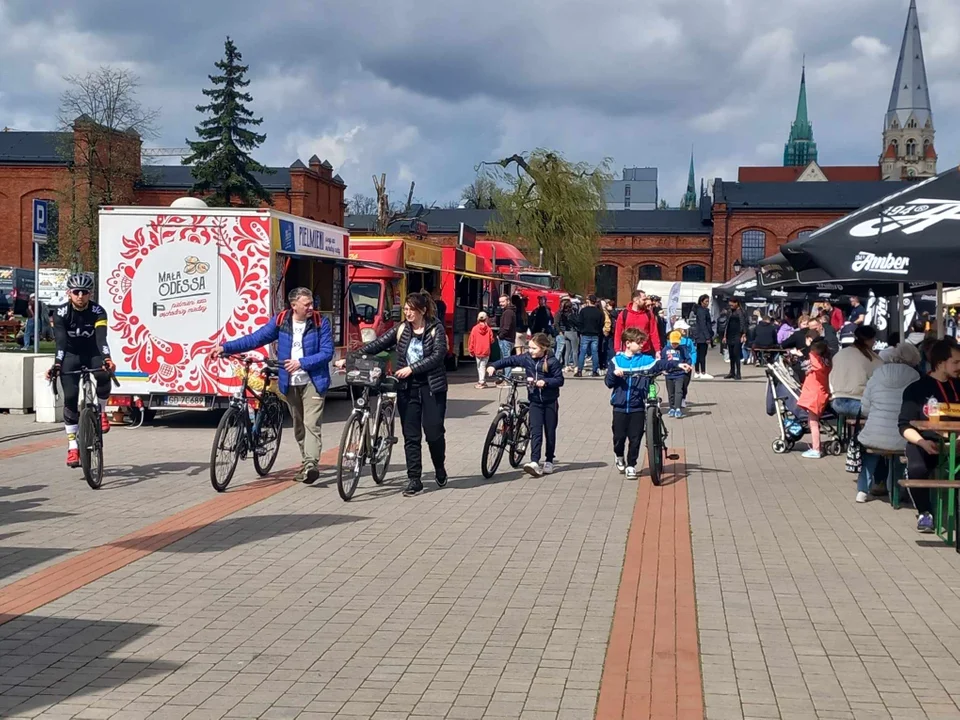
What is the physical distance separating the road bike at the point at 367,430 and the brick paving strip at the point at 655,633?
7.92ft

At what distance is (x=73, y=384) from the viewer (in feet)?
34.4

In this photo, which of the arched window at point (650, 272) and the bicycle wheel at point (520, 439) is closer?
the bicycle wheel at point (520, 439)

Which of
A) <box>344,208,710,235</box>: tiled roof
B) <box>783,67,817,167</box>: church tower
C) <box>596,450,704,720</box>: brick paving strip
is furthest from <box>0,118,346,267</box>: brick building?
<box>783,67,817,167</box>: church tower

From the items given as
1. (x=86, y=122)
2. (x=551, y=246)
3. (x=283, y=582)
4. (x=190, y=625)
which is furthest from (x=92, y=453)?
(x=551, y=246)

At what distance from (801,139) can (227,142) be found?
4714 inches

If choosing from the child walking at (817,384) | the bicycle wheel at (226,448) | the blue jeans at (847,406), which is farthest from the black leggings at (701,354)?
the bicycle wheel at (226,448)

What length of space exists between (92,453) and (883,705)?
7.31 metres

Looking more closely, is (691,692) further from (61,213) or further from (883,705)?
(61,213)

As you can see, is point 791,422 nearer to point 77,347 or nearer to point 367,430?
point 367,430

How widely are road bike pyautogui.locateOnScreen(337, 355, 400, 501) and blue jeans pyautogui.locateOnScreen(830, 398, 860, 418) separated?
3938 millimetres

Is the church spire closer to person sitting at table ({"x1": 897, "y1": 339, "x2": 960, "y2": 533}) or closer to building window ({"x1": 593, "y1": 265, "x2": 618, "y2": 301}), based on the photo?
building window ({"x1": 593, "y1": 265, "x2": 618, "y2": 301})

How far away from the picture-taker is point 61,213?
52.1 metres

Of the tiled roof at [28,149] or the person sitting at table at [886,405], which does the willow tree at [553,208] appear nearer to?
the tiled roof at [28,149]

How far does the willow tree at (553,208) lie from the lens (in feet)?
169
